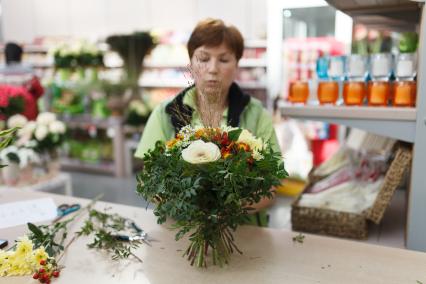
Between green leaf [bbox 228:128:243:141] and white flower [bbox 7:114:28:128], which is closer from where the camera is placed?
green leaf [bbox 228:128:243:141]

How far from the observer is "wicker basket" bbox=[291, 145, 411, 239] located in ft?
5.76

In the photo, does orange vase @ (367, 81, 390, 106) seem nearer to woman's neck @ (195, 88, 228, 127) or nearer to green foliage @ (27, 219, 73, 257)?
woman's neck @ (195, 88, 228, 127)

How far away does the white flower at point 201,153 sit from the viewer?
3.38ft

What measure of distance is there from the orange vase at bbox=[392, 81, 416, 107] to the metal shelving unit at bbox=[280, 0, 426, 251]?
2.2 inches

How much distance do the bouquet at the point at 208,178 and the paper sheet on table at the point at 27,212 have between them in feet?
2.27

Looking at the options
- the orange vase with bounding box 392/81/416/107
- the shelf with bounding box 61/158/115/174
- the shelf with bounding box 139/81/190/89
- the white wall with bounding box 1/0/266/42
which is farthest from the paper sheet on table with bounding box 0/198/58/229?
the shelf with bounding box 139/81/190/89

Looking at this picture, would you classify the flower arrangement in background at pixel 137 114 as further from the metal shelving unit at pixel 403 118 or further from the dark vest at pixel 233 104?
the dark vest at pixel 233 104

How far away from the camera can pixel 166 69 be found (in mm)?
6332

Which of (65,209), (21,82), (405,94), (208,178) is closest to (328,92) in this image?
(405,94)

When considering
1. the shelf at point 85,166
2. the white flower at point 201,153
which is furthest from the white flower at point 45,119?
the shelf at point 85,166

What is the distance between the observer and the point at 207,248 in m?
1.26

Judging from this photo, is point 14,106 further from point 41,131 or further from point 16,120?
point 41,131

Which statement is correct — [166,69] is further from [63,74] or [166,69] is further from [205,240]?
[205,240]

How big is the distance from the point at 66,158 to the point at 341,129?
3.63 metres
